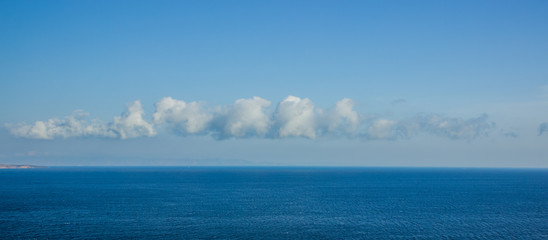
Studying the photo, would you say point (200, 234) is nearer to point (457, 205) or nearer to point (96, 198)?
point (96, 198)

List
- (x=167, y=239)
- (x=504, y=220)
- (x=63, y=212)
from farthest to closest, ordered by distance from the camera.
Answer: (x=63, y=212) → (x=504, y=220) → (x=167, y=239)

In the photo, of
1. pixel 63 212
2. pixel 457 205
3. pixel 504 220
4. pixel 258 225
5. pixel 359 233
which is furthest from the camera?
pixel 457 205

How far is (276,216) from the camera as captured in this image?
313 feet

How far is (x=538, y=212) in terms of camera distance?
103562 mm

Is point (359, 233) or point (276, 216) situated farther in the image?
point (276, 216)

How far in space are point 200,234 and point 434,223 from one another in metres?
50.8

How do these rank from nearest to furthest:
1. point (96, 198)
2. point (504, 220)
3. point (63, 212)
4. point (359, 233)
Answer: point (359, 233) → point (504, 220) → point (63, 212) → point (96, 198)

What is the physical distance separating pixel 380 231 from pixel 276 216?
2611 centimetres

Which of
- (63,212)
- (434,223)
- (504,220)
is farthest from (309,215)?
(63,212)

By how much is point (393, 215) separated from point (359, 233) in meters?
24.7

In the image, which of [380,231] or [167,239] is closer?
[167,239]

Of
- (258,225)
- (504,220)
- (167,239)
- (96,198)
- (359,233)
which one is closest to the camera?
(167,239)

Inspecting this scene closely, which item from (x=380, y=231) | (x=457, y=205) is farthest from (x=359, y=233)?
(x=457, y=205)

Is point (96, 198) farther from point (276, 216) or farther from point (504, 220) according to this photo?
point (504, 220)
